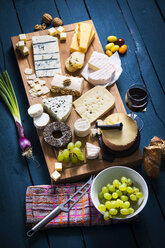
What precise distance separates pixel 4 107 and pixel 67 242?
1.20 metres

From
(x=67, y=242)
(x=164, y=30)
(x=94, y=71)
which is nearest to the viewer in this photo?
(x=67, y=242)

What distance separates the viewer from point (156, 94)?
2.71 meters

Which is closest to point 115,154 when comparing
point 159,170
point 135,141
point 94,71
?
point 135,141

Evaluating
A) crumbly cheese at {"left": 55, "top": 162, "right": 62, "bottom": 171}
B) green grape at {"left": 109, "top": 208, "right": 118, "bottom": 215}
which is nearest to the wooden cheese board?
crumbly cheese at {"left": 55, "top": 162, "right": 62, "bottom": 171}

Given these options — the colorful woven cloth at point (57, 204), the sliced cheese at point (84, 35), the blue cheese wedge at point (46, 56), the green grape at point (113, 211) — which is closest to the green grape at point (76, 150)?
the colorful woven cloth at point (57, 204)

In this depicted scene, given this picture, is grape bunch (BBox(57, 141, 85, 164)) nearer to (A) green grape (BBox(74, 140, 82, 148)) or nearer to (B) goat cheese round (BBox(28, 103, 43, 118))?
(A) green grape (BBox(74, 140, 82, 148))

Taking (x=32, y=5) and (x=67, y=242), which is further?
(x=32, y=5)

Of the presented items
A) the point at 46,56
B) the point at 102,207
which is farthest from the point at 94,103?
the point at 102,207

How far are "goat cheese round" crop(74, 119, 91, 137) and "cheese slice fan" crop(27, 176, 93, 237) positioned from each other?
33 centimetres

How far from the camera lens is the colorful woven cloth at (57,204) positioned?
219 cm

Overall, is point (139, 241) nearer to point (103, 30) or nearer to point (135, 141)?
point (135, 141)

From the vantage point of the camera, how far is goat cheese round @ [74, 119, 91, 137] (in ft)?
7.63

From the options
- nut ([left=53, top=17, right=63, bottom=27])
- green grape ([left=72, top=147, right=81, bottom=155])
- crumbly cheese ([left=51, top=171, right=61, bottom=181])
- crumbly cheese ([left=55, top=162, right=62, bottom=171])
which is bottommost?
crumbly cheese ([left=51, top=171, right=61, bottom=181])

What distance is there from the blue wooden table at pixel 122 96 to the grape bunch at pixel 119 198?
23 centimetres
